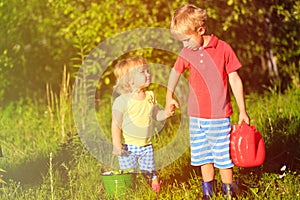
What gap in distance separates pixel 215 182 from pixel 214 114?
0.75 metres

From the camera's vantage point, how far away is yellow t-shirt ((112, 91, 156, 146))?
4852 millimetres

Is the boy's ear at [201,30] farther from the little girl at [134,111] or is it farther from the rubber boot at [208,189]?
the rubber boot at [208,189]

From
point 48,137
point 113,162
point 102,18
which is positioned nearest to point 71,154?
point 113,162

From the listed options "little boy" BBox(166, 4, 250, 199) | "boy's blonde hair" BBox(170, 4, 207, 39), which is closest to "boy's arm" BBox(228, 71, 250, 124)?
"little boy" BBox(166, 4, 250, 199)

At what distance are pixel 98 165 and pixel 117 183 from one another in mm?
795

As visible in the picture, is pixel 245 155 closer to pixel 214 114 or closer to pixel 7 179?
pixel 214 114

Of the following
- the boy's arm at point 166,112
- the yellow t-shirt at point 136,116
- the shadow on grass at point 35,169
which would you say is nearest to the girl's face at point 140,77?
the yellow t-shirt at point 136,116

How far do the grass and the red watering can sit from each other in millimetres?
223

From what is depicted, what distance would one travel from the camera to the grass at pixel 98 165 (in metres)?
4.87

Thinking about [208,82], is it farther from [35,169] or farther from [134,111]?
[35,169]

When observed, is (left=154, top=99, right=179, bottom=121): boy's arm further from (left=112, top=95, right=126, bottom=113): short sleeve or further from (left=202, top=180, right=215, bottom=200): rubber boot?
(left=202, top=180, right=215, bottom=200): rubber boot

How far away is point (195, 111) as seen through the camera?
4.58 m

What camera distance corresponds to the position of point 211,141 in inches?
180

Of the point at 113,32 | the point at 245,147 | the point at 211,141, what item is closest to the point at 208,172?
the point at 211,141
